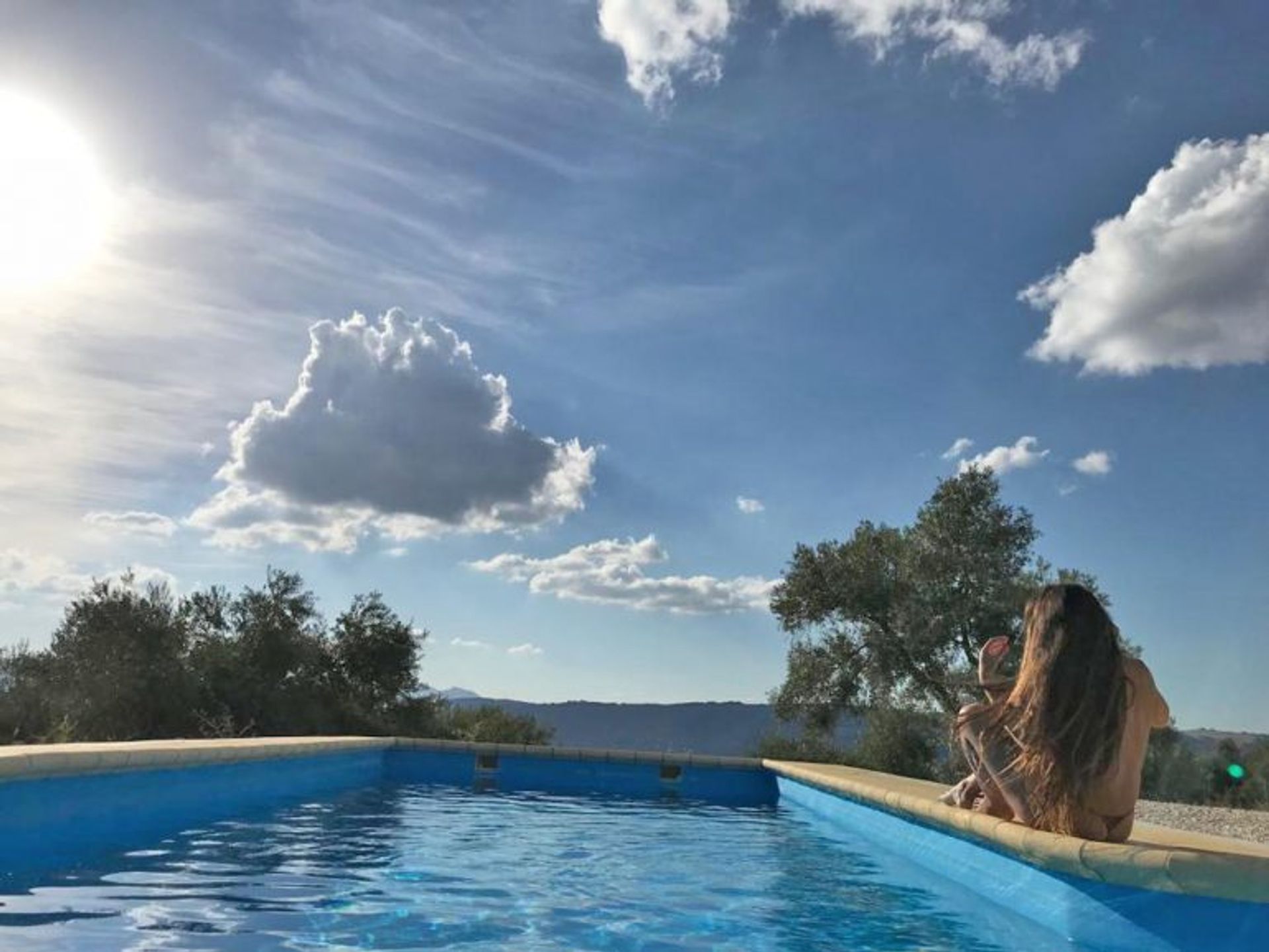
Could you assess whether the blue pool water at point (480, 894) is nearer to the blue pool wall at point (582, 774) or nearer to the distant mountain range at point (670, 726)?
the blue pool wall at point (582, 774)

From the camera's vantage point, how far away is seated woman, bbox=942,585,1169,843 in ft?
13.5

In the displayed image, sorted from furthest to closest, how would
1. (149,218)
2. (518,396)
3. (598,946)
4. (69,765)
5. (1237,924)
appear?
(518,396), (149,218), (69,765), (598,946), (1237,924)

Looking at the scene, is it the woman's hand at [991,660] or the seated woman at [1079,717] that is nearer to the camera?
the seated woman at [1079,717]

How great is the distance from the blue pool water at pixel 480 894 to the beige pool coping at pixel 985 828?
16.5 inches

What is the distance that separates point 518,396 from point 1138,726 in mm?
15536

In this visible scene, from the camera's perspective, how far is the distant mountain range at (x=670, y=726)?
21.4 meters

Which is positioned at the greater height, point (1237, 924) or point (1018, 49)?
point (1018, 49)

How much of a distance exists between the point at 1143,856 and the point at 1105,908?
361mm

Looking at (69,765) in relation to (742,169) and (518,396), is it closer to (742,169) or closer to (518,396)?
(742,169)

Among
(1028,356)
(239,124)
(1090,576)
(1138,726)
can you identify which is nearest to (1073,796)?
(1138,726)

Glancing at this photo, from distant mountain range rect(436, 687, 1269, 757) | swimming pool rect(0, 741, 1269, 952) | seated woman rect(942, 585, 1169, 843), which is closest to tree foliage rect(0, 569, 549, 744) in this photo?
distant mountain range rect(436, 687, 1269, 757)

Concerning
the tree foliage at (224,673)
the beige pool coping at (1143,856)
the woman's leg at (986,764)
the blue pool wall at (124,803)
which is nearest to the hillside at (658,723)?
the tree foliage at (224,673)

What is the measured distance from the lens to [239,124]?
1153 cm

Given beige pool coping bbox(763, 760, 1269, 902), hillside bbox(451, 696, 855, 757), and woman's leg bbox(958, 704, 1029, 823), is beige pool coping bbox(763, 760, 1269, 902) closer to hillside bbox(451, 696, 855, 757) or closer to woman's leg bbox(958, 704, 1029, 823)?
woman's leg bbox(958, 704, 1029, 823)
